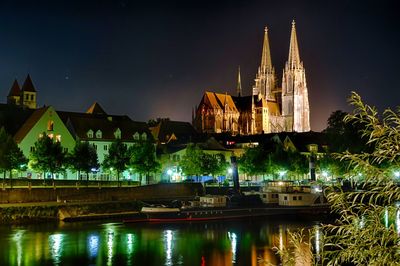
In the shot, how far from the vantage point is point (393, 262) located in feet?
37.0

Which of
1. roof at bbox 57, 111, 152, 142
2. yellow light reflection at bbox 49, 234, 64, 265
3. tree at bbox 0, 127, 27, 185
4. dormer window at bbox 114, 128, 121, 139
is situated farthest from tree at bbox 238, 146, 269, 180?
yellow light reflection at bbox 49, 234, 64, 265

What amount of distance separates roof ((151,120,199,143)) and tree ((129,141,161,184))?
33.5 m

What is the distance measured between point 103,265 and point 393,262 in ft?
106

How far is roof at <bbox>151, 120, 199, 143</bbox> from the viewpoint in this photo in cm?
12281

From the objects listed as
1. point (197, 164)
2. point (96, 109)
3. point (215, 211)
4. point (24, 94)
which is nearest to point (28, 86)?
point (24, 94)

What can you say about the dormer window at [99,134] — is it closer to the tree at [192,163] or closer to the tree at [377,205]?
the tree at [192,163]

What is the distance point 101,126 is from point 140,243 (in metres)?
46.1

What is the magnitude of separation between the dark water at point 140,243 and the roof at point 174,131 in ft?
194

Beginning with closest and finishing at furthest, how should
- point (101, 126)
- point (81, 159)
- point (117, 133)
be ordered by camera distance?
point (81, 159) → point (117, 133) → point (101, 126)

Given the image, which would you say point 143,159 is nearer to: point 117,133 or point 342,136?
point 117,133

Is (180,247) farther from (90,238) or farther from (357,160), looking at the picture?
(357,160)

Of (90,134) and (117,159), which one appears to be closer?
(117,159)

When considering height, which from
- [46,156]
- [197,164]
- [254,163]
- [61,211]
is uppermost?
[46,156]

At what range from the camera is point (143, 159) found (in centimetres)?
8500
